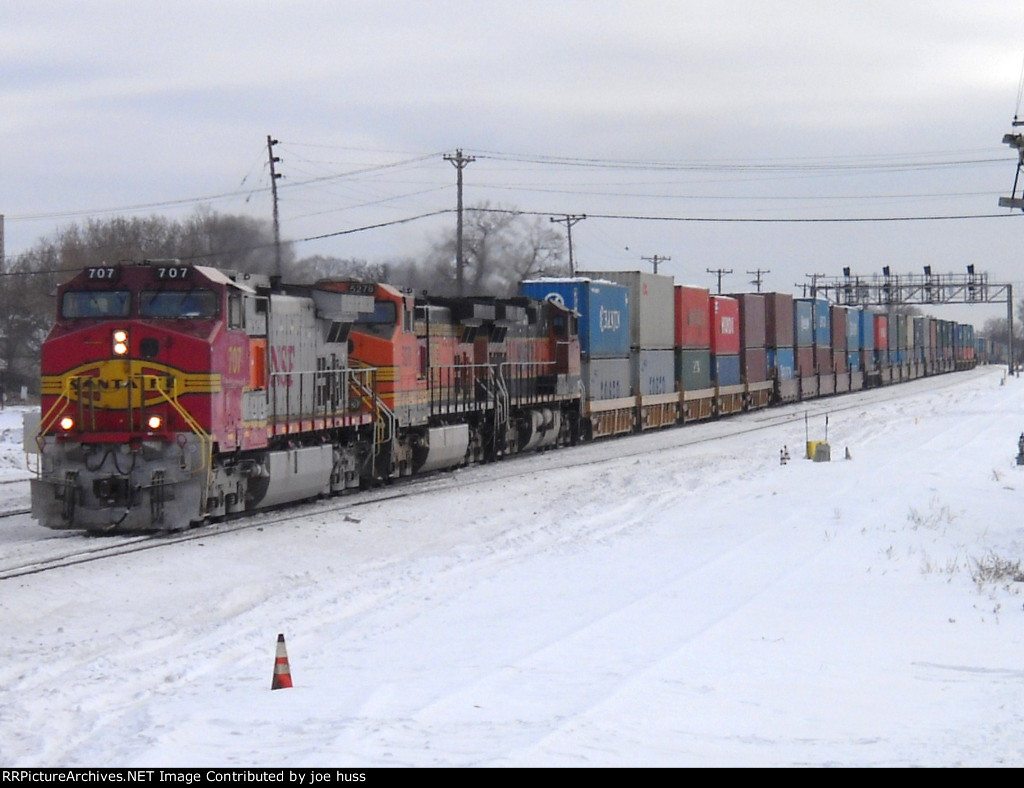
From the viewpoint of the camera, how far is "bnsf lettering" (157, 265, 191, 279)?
1623 centimetres

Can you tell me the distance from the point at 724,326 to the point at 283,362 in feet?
90.2

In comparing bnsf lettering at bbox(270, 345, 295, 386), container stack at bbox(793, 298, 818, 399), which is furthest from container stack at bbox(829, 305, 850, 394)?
bnsf lettering at bbox(270, 345, 295, 386)

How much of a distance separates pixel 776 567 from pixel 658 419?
24749mm

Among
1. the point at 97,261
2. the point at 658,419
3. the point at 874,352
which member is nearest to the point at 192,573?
the point at 658,419

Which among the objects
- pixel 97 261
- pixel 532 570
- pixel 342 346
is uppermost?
pixel 97 261

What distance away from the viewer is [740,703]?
305 inches

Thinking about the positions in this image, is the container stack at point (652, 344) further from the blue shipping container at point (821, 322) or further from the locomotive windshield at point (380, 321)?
the blue shipping container at point (821, 322)

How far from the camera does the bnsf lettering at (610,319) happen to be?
33.3 metres

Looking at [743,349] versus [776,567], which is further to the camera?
[743,349]

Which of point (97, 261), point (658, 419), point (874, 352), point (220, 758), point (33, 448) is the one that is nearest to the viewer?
point (220, 758)

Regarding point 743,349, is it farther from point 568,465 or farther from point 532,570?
point 532,570

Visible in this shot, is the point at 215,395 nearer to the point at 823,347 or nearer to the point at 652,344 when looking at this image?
the point at 652,344

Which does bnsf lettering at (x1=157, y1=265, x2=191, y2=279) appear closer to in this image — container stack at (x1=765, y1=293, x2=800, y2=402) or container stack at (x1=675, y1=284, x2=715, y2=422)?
container stack at (x1=675, y1=284, x2=715, y2=422)

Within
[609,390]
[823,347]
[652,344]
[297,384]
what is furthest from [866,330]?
[297,384]
